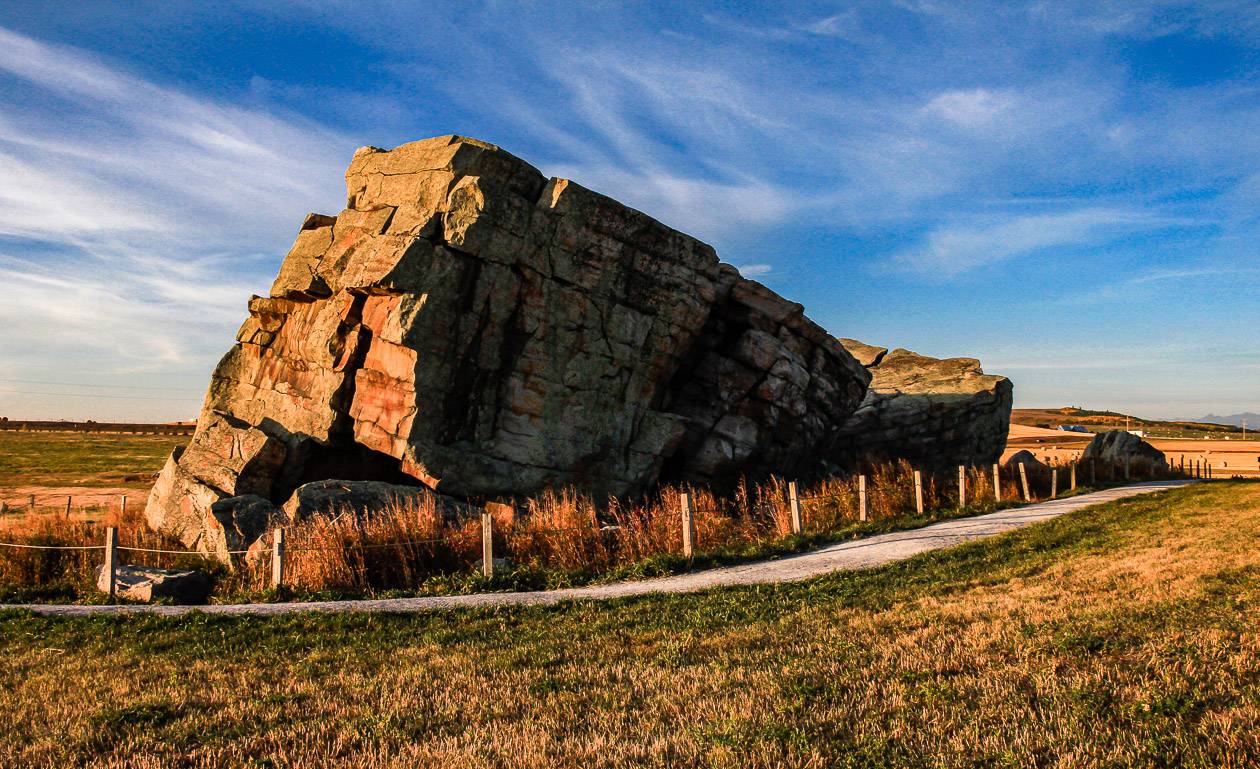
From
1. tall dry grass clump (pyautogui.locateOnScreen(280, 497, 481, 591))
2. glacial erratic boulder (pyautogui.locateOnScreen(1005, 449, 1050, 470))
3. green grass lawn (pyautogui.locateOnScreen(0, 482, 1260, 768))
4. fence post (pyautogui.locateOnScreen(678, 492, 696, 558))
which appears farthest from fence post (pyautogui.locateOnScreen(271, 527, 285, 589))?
glacial erratic boulder (pyautogui.locateOnScreen(1005, 449, 1050, 470))

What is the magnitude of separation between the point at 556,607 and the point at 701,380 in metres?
15.6

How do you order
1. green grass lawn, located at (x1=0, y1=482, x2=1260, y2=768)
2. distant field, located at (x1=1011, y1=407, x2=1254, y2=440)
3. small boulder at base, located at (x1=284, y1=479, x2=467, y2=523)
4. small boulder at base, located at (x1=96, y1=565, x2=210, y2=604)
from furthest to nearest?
distant field, located at (x1=1011, y1=407, x2=1254, y2=440), small boulder at base, located at (x1=284, y1=479, x2=467, y2=523), small boulder at base, located at (x1=96, y1=565, x2=210, y2=604), green grass lawn, located at (x1=0, y1=482, x2=1260, y2=768)

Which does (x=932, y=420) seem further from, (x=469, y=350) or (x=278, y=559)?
(x=278, y=559)

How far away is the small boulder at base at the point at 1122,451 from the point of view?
40.6 meters

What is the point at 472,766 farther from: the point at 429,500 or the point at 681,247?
the point at 681,247

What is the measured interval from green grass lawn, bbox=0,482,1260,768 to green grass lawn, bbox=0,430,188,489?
47962mm

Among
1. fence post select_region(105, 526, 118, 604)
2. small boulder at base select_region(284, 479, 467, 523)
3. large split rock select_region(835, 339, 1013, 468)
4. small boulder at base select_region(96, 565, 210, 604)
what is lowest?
small boulder at base select_region(96, 565, 210, 604)

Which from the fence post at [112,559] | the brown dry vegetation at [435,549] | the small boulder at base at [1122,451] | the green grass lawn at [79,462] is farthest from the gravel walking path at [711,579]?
the green grass lawn at [79,462]

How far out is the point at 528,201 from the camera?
21.8m

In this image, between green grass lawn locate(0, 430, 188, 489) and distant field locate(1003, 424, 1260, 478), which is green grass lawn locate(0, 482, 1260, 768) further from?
green grass lawn locate(0, 430, 188, 489)

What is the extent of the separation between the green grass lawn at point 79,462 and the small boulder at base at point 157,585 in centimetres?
4079

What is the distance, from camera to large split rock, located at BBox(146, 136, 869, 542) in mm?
20562

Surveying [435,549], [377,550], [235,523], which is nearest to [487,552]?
[435,549]

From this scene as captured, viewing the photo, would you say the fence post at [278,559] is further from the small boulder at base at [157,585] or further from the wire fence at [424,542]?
the small boulder at base at [157,585]
